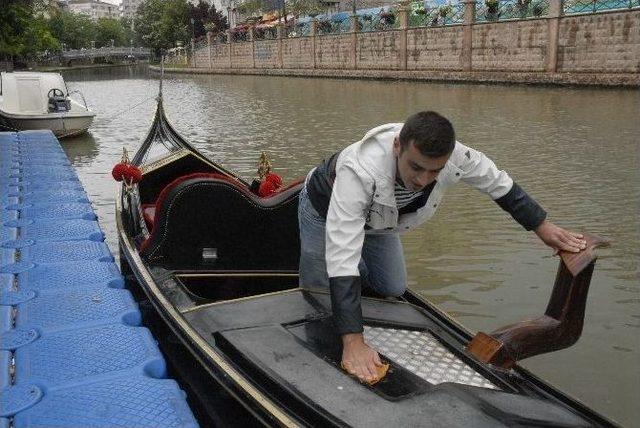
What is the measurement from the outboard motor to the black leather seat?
339 inches

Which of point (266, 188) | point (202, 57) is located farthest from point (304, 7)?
point (266, 188)

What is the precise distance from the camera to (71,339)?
2.55m

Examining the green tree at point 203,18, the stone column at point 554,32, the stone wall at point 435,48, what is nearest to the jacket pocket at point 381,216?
the stone column at point 554,32

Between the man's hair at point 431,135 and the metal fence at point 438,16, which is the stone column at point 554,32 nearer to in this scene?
the metal fence at point 438,16

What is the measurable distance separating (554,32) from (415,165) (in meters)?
16.6

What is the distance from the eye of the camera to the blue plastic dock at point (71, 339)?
2.05 m

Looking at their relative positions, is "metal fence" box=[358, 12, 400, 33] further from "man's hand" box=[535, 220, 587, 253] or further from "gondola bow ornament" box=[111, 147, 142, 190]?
"man's hand" box=[535, 220, 587, 253]

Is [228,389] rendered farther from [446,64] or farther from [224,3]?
[224,3]

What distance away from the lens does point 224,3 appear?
2719 inches

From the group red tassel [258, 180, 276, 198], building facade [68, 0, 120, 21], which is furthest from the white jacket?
building facade [68, 0, 120, 21]

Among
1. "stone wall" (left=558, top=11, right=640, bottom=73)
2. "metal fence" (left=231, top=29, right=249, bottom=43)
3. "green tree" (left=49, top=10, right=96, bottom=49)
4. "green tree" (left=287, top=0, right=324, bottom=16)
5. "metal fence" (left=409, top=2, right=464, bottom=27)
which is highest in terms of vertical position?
"green tree" (left=49, top=10, right=96, bottom=49)

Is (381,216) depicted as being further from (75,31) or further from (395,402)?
(75,31)

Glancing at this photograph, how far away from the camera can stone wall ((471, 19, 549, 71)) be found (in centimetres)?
1745

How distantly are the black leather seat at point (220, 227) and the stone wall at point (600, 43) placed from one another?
560 inches
